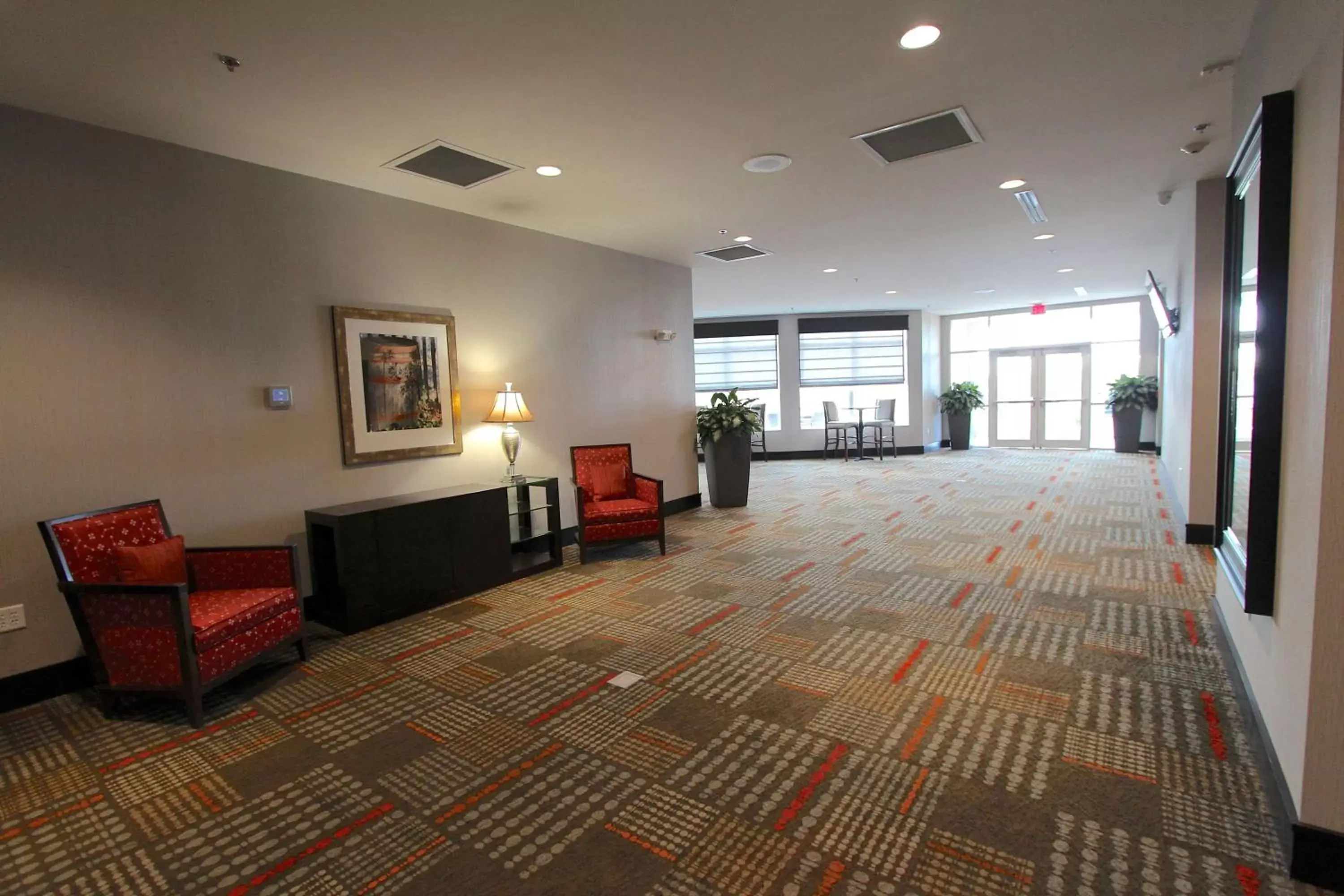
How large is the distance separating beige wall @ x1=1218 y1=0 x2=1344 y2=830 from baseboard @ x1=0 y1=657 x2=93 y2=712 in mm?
4737

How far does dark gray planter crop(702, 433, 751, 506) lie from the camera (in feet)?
24.5

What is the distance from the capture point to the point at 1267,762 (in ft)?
7.32

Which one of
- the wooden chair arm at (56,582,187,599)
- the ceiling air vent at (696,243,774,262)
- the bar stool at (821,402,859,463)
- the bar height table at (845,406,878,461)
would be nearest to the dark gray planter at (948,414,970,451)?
the bar height table at (845,406,878,461)

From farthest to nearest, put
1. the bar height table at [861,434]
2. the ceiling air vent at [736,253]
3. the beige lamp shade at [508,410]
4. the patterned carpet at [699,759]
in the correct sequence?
the bar height table at [861,434], the ceiling air vent at [736,253], the beige lamp shade at [508,410], the patterned carpet at [699,759]

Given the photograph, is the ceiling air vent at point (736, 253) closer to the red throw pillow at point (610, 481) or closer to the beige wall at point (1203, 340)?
the red throw pillow at point (610, 481)

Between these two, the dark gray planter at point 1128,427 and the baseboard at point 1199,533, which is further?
the dark gray planter at point 1128,427

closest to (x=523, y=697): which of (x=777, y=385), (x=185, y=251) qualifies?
(x=185, y=251)

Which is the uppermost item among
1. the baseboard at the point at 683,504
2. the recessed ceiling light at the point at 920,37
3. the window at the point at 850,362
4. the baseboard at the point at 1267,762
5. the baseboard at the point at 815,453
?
the recessed ceiling light at the point at 920,37

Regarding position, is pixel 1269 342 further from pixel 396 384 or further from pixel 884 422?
pixel 884 422

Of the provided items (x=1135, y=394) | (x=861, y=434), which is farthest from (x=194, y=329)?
(x=1135, y=394)

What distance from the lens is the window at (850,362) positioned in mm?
12516

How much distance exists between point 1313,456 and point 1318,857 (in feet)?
3.54

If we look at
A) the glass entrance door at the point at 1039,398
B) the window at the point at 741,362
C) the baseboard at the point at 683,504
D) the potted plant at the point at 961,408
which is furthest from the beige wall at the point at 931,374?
the baseboard at the point at 683,504

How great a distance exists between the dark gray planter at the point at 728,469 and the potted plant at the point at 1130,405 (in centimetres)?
787
